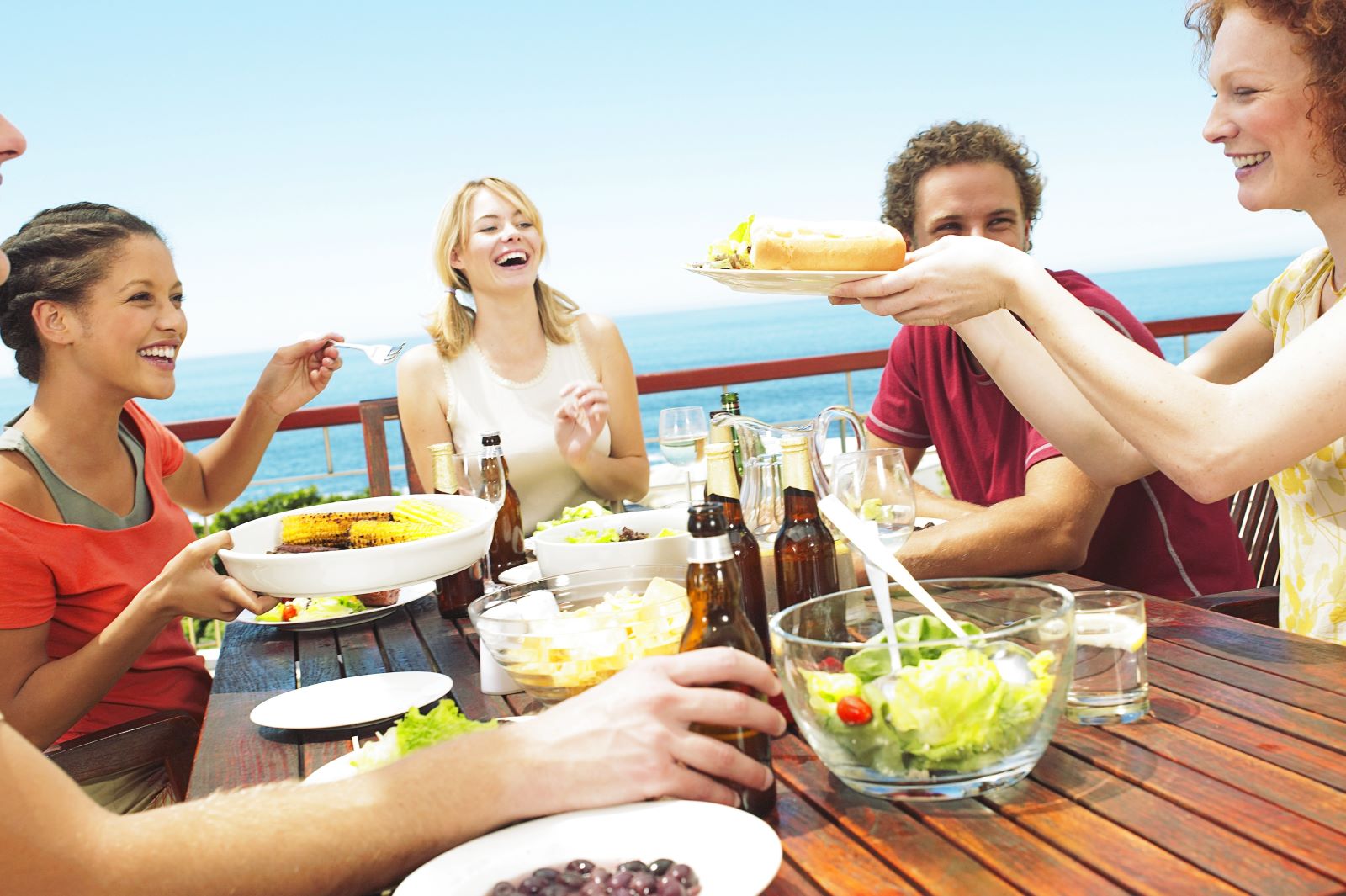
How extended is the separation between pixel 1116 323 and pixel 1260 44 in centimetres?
57

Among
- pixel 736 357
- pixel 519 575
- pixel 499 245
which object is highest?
pixel 736 357

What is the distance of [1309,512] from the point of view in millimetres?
1752

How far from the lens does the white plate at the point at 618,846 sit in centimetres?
78

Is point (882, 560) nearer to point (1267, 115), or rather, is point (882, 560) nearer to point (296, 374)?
point (1267, 115)

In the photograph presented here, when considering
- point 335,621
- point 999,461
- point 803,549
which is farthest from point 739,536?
point 999,461

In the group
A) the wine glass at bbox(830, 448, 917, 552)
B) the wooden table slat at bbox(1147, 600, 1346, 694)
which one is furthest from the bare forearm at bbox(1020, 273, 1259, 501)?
the wine glass at bbox(830, 448, 917, 552)

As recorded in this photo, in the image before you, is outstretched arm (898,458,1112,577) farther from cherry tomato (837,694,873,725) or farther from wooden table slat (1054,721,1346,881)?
cherry tomato (837,694,873,725)

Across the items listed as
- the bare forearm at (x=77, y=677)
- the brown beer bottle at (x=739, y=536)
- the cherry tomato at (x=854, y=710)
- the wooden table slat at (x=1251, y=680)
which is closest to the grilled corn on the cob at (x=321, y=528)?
the bare forearm at (x=77, y=677)

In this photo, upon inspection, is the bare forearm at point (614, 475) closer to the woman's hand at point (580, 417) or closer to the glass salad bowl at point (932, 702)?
the woman's hand at point (580, 417)

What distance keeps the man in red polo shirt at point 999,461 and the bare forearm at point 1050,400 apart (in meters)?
0.04

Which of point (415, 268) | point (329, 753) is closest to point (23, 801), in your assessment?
point (329, 753)

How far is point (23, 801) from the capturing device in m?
0.78

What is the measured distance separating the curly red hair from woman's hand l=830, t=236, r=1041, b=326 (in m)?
0.51

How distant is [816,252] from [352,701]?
0.92m
